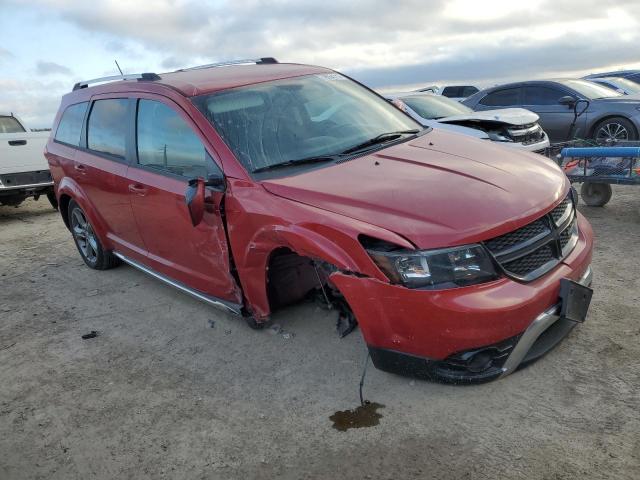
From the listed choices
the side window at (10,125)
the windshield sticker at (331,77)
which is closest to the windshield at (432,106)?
the windshield sticker at (331,77)

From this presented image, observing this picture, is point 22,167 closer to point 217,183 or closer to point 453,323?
point 217,183

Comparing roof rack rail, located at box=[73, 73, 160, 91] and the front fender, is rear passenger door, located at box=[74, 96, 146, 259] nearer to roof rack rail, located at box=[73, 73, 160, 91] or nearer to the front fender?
roof rack rail, located at box=[73, 73, 160, 91]

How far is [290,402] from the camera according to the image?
305 cm

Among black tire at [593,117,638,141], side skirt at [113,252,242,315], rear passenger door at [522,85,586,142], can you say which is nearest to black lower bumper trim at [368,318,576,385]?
side skirt at [113,252,242,315]

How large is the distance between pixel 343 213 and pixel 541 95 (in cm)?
894

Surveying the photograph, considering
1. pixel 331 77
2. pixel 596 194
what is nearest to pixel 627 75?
pixel 596 194

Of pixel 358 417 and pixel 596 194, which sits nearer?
pixel 358 417

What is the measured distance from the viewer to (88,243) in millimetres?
5723

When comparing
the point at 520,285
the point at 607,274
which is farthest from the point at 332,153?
the point at 607,274

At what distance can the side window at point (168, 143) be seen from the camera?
11.7ft

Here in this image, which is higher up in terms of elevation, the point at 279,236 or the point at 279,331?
the point at 279,236

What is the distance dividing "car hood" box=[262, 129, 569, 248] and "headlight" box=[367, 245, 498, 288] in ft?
0.18

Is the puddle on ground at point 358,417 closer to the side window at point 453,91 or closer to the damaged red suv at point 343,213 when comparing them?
the damaged red suv at point 343,213

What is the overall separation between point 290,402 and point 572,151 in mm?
4452
